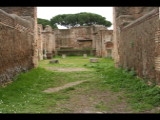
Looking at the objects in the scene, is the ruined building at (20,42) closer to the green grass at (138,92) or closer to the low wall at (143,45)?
the green grass at (138,92)

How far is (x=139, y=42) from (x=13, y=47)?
442 cm

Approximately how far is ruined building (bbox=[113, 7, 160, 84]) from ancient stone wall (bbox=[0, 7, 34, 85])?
14.3 ft

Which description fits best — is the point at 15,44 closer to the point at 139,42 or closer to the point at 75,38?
the point at 139,42

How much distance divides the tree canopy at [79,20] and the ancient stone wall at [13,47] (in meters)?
51.0

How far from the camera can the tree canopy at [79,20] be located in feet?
218

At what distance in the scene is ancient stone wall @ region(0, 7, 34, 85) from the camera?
984cm

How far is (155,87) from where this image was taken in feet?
26.8

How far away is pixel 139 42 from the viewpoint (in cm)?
1110

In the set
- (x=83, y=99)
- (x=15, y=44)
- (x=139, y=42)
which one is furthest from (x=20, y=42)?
(x=83, y=99)

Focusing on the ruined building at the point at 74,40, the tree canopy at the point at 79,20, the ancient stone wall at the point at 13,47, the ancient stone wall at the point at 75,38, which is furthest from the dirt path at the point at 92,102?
the tree canopy at the point at 79,20

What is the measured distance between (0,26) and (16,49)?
2578 millimetres

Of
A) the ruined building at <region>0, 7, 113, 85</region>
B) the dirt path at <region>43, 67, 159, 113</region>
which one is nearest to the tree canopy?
the ruined building at <region>0, 7, 113, 85</region>
